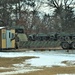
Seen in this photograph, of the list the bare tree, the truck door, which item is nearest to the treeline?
the bare tree

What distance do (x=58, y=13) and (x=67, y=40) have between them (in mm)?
41118

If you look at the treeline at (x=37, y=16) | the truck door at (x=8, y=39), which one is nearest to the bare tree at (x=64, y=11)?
the treeline at (x=37, y=16)

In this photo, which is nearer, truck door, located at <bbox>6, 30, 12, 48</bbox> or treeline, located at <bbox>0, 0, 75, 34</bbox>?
truck door, located at <bbox>6, 30, 12, 48</bbox>

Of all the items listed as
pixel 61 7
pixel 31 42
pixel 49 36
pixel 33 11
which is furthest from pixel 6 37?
pixel 61 7

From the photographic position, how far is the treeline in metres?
74.1

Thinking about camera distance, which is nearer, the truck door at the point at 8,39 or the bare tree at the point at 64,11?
the truck door at the point at 8,39

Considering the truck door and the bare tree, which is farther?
the bare tree

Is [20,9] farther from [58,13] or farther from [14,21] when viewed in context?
[58,13]

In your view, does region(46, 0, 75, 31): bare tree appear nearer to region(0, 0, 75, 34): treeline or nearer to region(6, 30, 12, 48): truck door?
region(0, 0, 75, 34): treeline

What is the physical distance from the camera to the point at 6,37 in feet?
145

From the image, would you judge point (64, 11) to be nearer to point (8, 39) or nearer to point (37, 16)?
point (37, 16)

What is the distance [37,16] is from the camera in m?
78.7

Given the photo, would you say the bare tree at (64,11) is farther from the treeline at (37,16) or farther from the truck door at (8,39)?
the truck door at (8,39)

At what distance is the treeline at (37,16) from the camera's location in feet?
243
